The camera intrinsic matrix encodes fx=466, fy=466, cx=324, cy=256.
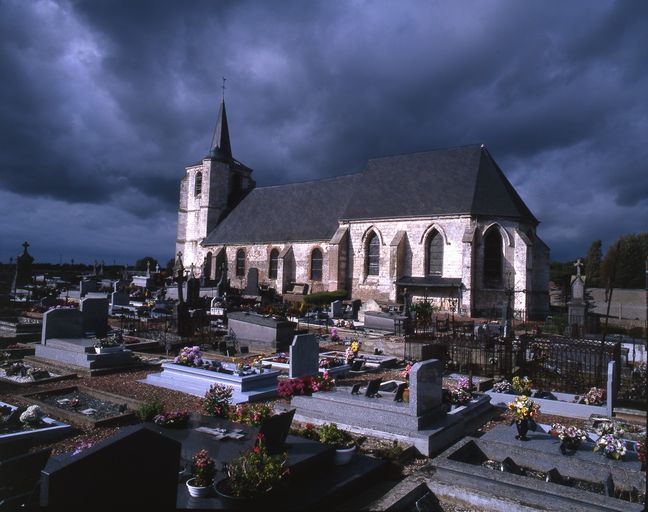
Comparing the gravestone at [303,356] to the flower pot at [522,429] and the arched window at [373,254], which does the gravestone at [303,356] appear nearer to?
the flower pot at [522,429]

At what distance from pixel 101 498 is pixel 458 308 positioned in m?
24.2

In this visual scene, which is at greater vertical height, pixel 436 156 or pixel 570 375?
pixel 436 156

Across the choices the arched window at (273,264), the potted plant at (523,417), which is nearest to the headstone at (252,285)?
the arched window at (273,264)

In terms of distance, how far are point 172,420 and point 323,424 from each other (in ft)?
7.21

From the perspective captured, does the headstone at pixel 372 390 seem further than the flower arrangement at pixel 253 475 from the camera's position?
Yes

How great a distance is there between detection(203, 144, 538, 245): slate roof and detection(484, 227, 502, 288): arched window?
126 centimetres

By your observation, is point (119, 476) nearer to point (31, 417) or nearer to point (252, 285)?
point (31, 417)

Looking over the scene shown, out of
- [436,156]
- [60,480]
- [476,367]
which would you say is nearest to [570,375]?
[476,367]

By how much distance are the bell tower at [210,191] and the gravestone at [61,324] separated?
27.5m

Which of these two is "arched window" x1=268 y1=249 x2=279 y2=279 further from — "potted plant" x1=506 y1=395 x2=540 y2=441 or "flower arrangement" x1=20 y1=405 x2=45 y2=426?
"potted plant" x1=506 y1=395 x2=540 y2=441

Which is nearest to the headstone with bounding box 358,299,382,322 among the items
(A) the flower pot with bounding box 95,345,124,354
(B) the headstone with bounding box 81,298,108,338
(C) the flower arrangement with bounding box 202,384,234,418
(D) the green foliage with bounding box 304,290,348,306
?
(D) the green foliage with bounding box 304,290,348,306

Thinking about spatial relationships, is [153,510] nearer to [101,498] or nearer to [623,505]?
[101,498]

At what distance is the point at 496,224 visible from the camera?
25844 millimetres

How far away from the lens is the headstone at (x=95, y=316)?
14883 millimetres
